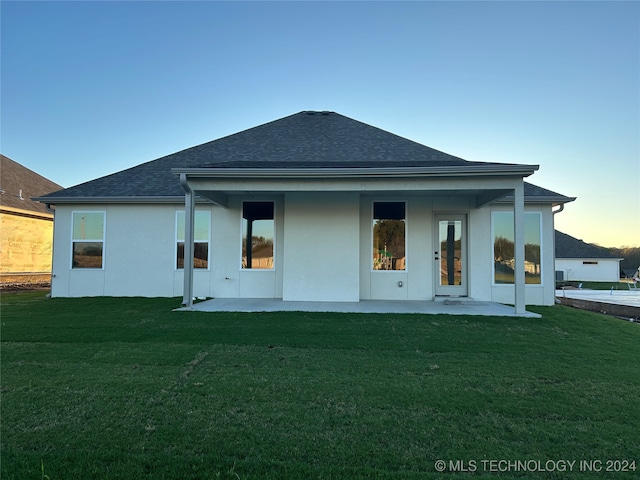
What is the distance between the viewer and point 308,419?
128 inches

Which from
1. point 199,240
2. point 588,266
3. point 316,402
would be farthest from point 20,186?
point 588,266

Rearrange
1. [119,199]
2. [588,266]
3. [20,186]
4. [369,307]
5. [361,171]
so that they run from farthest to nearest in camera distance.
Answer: [588,266], [20,186], [119,199], [369,307], [361,171]

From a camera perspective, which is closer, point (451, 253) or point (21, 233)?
point (451, 253)

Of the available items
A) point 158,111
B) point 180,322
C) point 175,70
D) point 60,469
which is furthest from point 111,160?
point 60,469

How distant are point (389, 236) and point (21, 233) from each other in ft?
54.7

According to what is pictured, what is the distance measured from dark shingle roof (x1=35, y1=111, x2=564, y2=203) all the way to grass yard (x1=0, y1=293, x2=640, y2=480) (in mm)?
5390

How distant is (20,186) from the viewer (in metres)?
18.6

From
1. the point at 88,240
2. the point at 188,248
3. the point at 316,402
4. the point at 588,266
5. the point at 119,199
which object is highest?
the point at 119,199

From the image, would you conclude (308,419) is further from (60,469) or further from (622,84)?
(622,84)

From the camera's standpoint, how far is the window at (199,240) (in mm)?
10609

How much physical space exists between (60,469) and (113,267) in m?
9.42

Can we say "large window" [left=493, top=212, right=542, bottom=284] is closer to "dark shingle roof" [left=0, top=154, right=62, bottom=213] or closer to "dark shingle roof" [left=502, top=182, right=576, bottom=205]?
"dark shingle roof" [left=502, top=182, right=576, bottom=205]

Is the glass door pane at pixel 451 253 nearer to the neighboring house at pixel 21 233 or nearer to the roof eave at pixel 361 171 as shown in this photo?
the roof eave at pixel 361 171

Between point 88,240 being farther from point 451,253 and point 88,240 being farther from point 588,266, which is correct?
point 588,266
